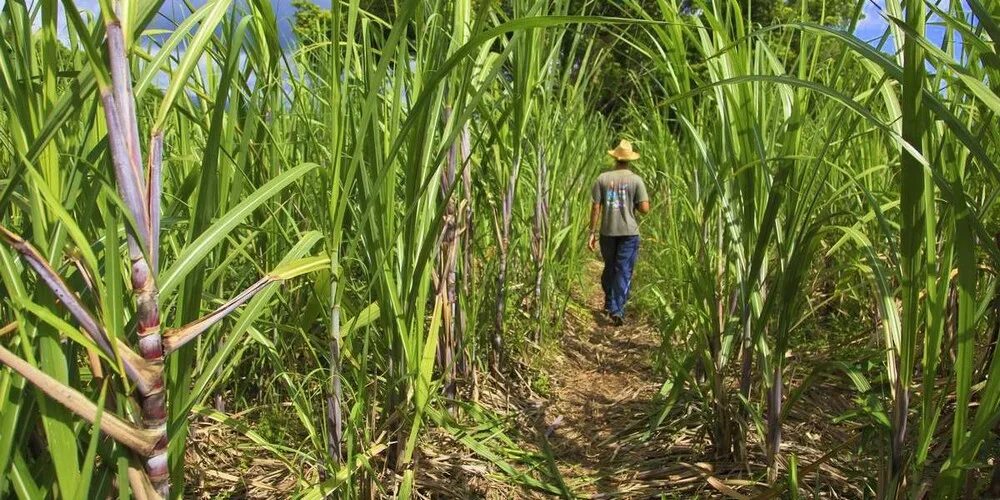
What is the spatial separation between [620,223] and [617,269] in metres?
0.27

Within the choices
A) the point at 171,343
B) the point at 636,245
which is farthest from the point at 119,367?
the point at 636,245

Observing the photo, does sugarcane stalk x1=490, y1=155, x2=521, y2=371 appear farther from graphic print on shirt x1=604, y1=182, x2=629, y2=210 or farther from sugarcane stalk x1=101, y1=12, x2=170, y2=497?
graphic print on shirt x1=604, y1=182, x2=629, y2=210

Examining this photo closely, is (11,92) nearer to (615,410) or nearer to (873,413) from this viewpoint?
(873,413)

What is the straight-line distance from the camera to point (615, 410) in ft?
6.73

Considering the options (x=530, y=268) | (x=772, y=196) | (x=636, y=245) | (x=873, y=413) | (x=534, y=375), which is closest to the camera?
(x=873, y=413)

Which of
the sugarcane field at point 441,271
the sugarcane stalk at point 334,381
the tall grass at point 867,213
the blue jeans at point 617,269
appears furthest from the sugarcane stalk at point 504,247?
the blue jeans at point 617,269

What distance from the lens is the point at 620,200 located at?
370cm

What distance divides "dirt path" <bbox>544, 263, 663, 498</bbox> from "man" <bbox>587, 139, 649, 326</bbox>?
37 cm

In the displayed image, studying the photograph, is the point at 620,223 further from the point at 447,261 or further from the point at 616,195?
the point at 447,261

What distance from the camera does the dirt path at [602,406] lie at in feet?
5.29

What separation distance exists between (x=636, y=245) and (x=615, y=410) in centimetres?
176

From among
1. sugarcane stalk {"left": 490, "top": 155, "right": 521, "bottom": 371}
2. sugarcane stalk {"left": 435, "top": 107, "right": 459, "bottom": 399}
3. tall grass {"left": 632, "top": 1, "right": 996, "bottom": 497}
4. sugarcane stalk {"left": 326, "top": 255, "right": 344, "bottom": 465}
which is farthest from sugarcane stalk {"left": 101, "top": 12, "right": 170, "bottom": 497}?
sugarcane stalk {"left": 490, "top": 155, "right": 521, "bottom": 371}

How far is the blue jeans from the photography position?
3.51m

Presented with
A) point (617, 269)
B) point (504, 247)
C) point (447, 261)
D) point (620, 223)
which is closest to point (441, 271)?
point (447, 261)
